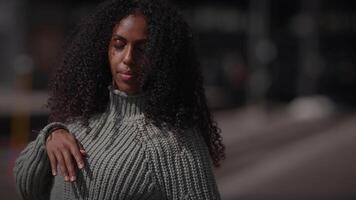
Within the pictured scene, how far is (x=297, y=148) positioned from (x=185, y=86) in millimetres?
15369

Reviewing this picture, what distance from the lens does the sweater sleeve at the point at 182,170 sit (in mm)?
2520

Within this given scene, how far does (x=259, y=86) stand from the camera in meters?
29.9

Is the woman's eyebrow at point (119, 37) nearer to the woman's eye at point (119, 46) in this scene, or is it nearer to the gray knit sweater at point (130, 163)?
the woman's eye at point (119, 46)

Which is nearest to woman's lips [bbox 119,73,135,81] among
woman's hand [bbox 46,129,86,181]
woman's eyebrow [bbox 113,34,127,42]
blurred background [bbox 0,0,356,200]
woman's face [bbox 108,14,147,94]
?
woman's face [bbox 108,14,147,94]

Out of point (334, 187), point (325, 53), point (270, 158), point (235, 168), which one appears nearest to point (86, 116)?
point (334, 187)

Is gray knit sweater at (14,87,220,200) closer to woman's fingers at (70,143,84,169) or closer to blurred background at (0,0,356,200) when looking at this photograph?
woman's fingers at (70,143,84,169)

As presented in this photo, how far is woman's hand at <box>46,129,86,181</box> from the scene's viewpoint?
2.53 m

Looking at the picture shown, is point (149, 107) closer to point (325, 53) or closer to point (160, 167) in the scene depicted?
point (160, 167)

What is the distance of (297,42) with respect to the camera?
45875 millimetres

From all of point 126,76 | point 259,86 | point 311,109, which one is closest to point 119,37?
point 126,76

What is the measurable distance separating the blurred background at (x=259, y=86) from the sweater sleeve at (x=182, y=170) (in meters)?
0.76

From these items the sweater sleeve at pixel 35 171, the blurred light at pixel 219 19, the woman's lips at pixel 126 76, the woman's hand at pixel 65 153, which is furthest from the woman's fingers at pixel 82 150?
the blurred light at pixel 219 19

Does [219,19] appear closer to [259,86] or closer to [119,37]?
[259,86]

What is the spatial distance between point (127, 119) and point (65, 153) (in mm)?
216
